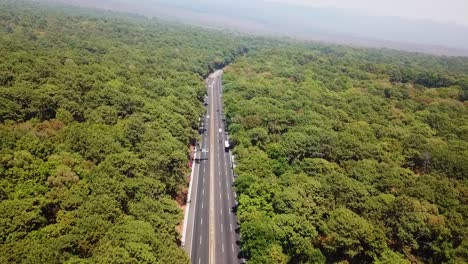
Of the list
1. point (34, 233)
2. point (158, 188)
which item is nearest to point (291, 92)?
point (158, 188)

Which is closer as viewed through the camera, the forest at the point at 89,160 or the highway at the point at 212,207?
the forest at the point at 89,160

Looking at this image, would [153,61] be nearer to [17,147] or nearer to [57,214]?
[17,147]

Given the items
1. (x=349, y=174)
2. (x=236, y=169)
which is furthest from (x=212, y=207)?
(x=349, y=174)

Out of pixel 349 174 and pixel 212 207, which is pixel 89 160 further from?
pixel 349 174

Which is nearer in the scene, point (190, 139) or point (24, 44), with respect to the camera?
point (190, 139)

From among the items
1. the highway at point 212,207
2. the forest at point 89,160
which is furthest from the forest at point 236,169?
the highway at point 212,207

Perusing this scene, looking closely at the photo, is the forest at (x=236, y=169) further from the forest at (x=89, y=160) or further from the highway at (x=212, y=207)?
the highway at (x=212, y=207)
